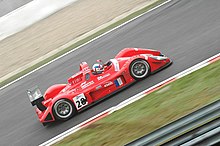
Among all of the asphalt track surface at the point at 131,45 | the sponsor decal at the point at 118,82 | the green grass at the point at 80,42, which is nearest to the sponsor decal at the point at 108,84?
the sponsor decal at the point at 118,82

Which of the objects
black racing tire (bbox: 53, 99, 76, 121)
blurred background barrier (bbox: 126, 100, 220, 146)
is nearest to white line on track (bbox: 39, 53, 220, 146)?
black racing tire (bbox: 53, 99, 76, 121)

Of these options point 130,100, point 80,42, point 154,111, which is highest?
point 80,42

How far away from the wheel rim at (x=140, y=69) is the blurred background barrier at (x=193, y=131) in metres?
4.08

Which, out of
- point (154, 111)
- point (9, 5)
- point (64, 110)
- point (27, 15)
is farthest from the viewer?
point (9, 5)

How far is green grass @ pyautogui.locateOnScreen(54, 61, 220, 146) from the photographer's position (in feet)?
25.8

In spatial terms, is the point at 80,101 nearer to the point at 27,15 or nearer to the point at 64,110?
the point at 64,110

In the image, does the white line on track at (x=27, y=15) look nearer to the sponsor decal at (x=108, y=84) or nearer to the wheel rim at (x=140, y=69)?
the sponsor decal at (x=108, y=84)

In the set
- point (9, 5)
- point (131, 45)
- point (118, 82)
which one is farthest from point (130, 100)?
point (9, 5)

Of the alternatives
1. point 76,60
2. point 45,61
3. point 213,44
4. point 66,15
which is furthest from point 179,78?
point 66,15

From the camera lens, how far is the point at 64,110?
33.7 ft

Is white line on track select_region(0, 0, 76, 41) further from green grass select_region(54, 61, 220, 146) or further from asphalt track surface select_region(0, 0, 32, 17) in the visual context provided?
green grass select_region(54, 61, 220, 146)

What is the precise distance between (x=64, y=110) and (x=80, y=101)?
15.9 inches

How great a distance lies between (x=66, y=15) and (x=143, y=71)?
31.9 ft

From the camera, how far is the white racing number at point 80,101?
404 inches
